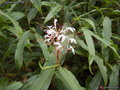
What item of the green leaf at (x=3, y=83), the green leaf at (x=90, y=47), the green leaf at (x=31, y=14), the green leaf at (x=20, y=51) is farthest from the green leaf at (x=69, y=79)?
the green leaf at (x=31, y=14)

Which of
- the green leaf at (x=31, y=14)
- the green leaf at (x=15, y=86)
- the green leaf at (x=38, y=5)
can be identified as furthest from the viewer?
the green leaf at (x=31, y=14)

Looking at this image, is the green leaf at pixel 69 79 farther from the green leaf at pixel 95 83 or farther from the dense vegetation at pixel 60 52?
the green leaf at pixel 95 83

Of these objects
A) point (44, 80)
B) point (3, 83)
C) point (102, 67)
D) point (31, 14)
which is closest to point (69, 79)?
point (44, 80)

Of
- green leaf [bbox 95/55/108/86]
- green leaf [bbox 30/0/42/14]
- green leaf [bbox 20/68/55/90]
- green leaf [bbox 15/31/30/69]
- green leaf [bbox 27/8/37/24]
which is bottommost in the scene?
green leaf [bbox 95/55/108/86]

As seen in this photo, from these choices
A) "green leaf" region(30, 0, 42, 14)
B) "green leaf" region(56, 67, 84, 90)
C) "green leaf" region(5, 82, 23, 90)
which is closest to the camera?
"green leaf" region(56, 67, 84, 90)

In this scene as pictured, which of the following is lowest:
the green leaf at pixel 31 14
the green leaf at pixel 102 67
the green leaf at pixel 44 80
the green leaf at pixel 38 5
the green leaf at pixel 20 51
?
the green leaf at pixel 102 67

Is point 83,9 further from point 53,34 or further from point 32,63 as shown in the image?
point 53,34

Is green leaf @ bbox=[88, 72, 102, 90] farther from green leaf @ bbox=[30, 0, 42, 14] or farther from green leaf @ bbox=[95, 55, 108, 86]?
green leaf @ bbox=[30, 0, 42, 14]

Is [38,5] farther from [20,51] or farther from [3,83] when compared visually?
[3,83]

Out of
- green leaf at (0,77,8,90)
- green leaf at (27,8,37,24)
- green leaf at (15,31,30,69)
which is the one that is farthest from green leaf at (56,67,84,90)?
green leaf at (27,8,37,24)
